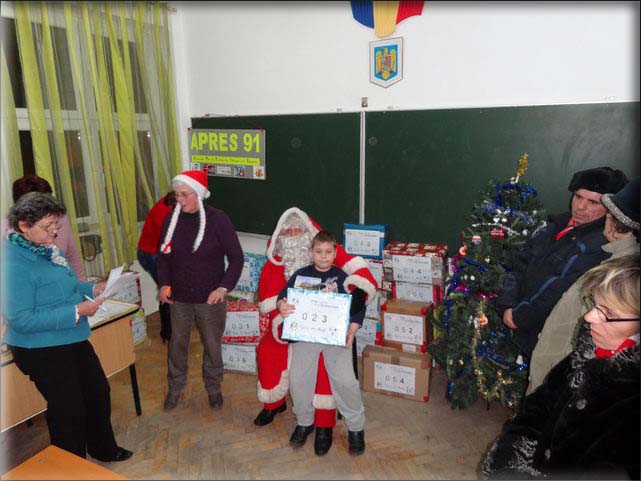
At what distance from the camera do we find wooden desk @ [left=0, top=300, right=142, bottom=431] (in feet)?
8.43

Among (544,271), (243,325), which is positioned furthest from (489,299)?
(243,325)

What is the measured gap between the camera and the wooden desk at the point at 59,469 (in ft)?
5.84

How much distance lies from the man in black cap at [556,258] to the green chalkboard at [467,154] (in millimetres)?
689

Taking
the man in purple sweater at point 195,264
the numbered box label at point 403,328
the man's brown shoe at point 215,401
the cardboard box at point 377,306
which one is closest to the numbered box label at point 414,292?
the cardboard box at point 377,306

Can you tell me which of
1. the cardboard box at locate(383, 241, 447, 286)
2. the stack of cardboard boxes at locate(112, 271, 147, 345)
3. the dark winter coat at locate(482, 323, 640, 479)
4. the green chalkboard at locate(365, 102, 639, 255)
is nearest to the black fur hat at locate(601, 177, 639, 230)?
the dark winter coat at locate(482, 323, 640, 479)

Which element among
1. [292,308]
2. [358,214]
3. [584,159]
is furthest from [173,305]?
[584,159]

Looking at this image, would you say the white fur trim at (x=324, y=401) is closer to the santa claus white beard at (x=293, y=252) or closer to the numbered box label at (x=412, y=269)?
the santa claus white beard at (x=293, y=252)

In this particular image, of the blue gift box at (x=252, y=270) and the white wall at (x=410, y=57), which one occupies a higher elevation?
the white wall at (x=410, y=57)

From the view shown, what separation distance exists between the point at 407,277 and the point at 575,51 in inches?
83.4

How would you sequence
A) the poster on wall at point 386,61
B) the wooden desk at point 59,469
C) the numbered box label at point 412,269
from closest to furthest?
the wooden desk at point 59,469, the numbered box label at point 412,269, the poster on wall at point 386,61

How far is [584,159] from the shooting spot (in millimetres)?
3416

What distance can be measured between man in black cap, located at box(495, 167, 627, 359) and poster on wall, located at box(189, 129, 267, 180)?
2.94m

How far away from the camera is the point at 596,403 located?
56.2 inches

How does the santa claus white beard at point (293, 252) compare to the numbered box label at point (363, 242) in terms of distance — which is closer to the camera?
the santa claus white beard at point (293, 252)
